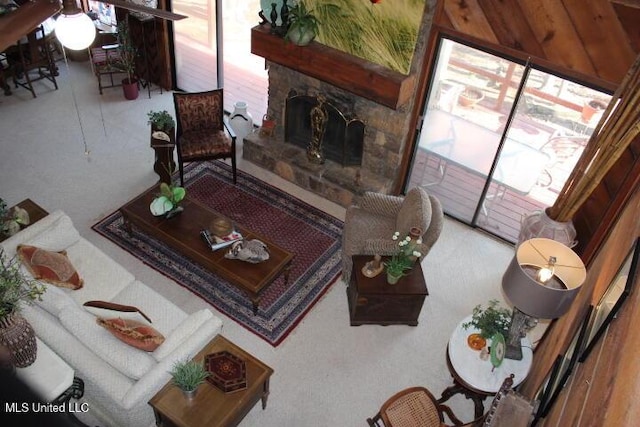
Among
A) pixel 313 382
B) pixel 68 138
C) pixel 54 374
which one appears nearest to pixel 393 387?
pixel 313 382

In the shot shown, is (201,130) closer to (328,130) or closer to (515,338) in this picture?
(328,130)

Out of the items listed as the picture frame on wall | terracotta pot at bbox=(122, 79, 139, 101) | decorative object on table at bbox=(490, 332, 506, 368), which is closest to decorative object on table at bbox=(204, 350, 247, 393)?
decorative object on table at bbox=(490, 332, 506, 368)

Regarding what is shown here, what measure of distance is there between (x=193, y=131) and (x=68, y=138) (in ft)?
6.23

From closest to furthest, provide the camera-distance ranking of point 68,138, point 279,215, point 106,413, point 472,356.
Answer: point 106,413
point 472,356
point 279,215
point 68,138

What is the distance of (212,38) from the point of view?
8086 mm

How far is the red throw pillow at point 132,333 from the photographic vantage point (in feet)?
13.6

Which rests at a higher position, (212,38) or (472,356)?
(212,38)

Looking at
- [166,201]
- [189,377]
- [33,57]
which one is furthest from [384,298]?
[33,57]

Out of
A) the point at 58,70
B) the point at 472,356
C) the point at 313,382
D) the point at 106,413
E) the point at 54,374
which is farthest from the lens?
the point at 58,70

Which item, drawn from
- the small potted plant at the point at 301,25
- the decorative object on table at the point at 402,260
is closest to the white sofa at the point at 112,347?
the decorative object on table at the point at 402,260

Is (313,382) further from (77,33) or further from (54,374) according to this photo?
(77,33)

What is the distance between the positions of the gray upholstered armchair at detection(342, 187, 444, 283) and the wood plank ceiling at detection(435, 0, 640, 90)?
66.3 inches

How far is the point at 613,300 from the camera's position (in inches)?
102

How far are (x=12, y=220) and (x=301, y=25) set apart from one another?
3.58 m
